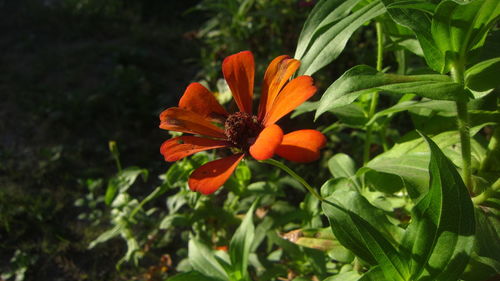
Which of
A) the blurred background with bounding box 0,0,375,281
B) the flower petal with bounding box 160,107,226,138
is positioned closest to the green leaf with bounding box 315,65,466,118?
the flower petal with bounding box 160,107,226,138

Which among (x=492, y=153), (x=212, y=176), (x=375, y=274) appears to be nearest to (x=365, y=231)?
(x=375, y=274)

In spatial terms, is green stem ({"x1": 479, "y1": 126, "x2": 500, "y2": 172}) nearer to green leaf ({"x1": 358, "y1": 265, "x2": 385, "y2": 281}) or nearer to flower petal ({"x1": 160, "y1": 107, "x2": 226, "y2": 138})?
green leaf ({"x1": 358, "y1": 265, "x2": 385, "y2": 281})

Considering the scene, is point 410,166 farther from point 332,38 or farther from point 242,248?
point 242,248

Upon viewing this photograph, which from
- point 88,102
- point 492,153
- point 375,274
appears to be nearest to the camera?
point 375,274

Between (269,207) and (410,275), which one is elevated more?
(410,275)

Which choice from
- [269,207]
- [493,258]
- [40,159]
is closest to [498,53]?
[493,258]

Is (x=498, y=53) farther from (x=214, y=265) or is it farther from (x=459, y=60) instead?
(x=214, y=265)

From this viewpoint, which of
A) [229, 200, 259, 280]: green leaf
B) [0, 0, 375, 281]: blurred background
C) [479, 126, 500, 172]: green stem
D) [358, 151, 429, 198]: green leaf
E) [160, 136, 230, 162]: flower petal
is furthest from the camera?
[0, 0, 375, 281]: blurred background
